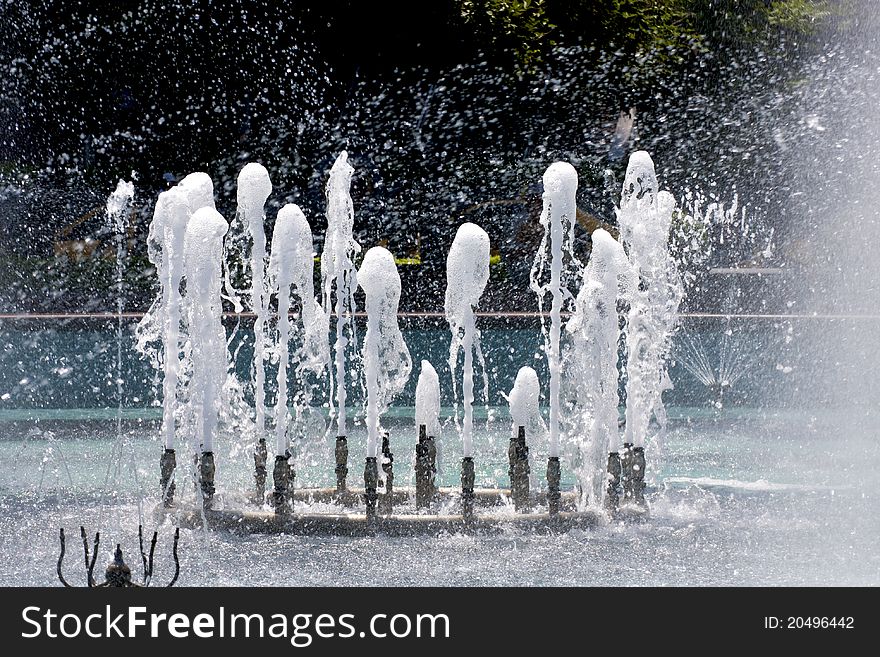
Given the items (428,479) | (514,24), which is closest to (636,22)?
(514,24)

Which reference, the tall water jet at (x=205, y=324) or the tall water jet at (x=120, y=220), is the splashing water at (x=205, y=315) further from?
the tall water jet at (x=120, y=220)

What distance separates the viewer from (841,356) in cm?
1448

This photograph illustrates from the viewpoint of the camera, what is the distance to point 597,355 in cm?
661

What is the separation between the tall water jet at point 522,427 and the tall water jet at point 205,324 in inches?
60.3

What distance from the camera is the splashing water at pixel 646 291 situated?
6633 mm

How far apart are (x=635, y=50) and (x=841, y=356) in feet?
23.0

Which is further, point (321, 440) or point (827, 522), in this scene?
point (321, 440)

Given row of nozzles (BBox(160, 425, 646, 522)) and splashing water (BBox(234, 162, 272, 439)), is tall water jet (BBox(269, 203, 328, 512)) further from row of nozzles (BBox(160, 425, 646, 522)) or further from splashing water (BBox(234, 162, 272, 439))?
splashing water (BBox(234, 162, 272, 439))

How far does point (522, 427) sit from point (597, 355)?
2.25 feet

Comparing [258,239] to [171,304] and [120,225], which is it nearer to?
[171,304]

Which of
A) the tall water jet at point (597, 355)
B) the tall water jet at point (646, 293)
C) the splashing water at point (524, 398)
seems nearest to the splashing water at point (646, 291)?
the tall water jet at point (646, 293)

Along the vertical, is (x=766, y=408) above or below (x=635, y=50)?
below

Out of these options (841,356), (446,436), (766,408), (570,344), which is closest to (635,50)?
(841,356)
